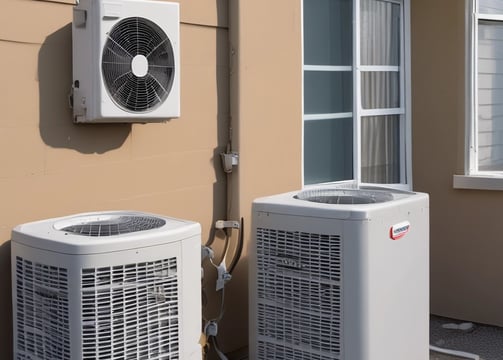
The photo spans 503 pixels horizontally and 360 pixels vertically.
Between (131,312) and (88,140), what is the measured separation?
1069 millimetres

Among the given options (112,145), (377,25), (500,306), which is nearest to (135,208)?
(112,145)

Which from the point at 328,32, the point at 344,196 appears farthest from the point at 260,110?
the point at 328,32

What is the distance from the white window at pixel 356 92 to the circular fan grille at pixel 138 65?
1.71 m

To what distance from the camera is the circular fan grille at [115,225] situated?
3.58m

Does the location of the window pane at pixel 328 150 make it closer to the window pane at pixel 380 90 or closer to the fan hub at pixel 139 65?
the window pane at pixel 380 90

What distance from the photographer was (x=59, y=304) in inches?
132

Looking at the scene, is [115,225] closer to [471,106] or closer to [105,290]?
[105,290]

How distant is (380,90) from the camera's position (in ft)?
21.0

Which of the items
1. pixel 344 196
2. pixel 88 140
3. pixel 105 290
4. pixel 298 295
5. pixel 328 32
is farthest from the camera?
pixel 328 32

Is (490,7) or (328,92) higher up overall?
(490,7)

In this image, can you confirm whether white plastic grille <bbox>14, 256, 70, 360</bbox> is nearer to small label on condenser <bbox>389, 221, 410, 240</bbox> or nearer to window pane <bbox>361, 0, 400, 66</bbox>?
small label on condenser <bbox>389, 221, 410, 240</bbox>

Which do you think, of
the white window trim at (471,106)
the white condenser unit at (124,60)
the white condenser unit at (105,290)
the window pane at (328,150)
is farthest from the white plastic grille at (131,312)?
the white window trim at (471,106)

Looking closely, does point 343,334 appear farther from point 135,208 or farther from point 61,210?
point 61,210

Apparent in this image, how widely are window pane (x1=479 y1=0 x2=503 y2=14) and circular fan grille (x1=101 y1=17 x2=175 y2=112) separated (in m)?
3.26
